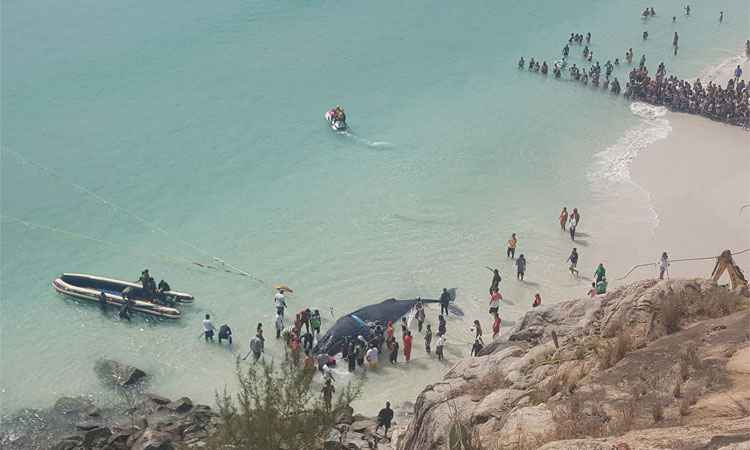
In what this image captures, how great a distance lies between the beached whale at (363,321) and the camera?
25141 mm

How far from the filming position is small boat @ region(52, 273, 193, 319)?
27562 millimetres

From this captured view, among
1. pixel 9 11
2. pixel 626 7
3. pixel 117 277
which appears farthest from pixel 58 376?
pixel 626 7

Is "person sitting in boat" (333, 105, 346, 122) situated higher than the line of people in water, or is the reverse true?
the line of people in water

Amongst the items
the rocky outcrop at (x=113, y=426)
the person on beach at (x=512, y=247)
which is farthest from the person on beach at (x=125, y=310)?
the person on beach at (x=512, y=247)

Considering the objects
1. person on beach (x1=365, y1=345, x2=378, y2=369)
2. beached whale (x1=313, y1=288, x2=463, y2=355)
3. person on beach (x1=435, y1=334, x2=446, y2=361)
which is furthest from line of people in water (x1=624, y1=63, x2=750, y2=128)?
person on beach (x1=365, y1=345, x2=378, y2=369)

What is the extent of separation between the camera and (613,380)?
44.9 feet

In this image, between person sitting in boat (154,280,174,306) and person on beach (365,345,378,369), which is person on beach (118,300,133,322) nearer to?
person sitting in boat (154,280,174,306)

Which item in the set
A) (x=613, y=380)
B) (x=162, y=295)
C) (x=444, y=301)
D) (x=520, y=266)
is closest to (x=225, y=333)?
(x=162, y=295)

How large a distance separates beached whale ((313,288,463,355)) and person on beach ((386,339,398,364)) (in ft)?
2.07

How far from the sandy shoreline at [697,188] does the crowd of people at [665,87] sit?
0.77 metres

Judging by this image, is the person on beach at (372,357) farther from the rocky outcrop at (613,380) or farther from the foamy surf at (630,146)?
the foamy surf at (630,146)

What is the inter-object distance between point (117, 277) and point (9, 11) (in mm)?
34001

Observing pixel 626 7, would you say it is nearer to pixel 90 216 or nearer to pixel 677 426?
pixel 90 216

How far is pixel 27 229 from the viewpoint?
33469 mm
